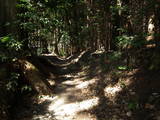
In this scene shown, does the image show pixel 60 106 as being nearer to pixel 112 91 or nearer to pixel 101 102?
pixel 101 102

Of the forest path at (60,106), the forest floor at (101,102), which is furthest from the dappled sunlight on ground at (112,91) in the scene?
the forest path at (60,106)

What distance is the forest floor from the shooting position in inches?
221

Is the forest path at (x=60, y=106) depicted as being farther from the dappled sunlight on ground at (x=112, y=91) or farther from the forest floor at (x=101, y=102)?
the dappled sunlight on ground at (x=112, y=91)

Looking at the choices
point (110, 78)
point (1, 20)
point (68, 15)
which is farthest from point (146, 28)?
point (68, 15)

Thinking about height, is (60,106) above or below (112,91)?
below

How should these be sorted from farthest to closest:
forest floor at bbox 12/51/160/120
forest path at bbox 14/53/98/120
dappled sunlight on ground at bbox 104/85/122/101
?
1. dappled sunlight on ground at bbox 104/85/122/101
2. forest path at bbox 14/53/98/120
3. forest floor at bbox 12/51/160/120

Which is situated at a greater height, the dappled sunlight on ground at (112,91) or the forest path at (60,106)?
the dappled sunlight on ground at (112,91)

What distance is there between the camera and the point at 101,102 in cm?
693

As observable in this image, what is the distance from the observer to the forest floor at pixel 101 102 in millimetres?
5603

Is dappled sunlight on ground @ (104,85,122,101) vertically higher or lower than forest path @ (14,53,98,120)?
higher

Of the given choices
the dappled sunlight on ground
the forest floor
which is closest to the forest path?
the forest floor

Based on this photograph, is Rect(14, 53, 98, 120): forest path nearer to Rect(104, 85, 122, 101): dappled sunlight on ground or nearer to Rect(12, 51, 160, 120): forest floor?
Rect(12, 51, 160, 120): forest floor

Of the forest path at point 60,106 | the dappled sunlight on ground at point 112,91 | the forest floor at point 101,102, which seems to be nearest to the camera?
the forest floor at point 101,102

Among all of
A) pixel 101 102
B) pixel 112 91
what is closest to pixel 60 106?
pixel 101 102
